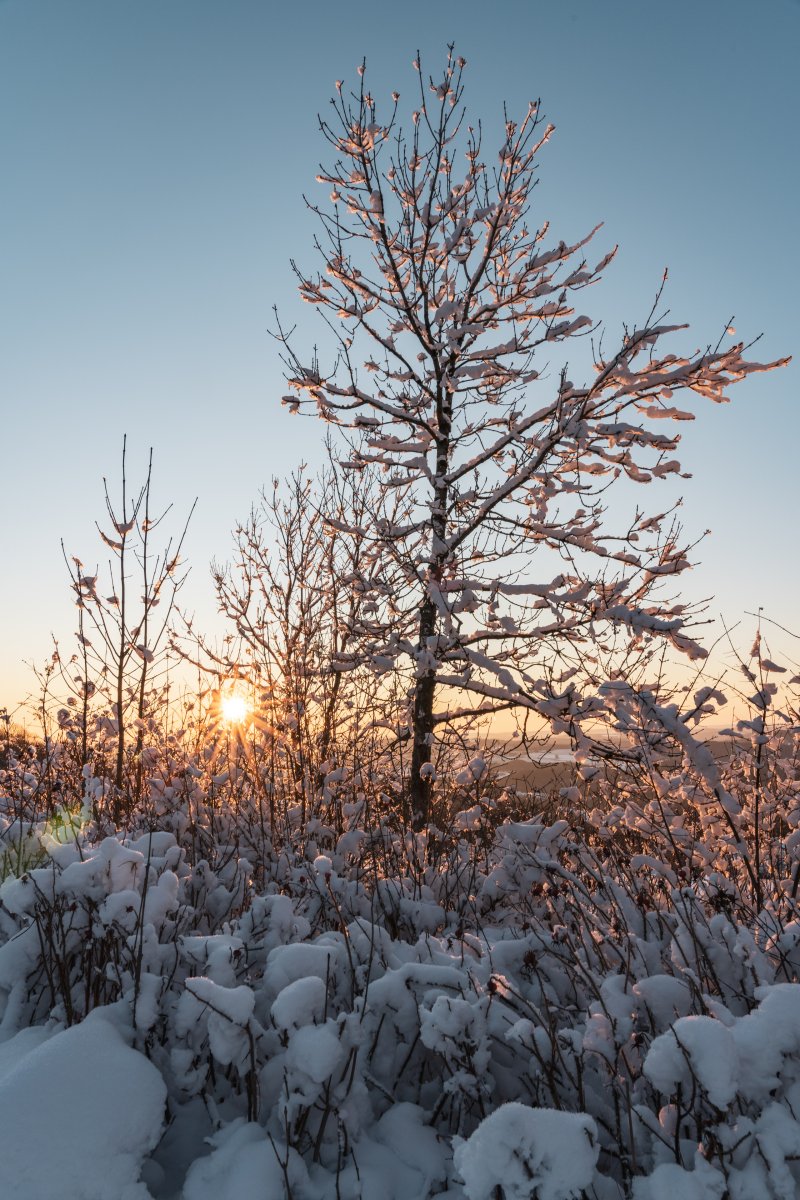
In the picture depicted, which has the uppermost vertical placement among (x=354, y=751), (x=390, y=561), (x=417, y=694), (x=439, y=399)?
(x=439, y=399)

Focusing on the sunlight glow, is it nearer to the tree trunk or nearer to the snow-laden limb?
the tree trunk

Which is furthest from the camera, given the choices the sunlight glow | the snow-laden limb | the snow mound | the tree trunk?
the sunlight glow

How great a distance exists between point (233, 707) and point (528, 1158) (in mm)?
6897

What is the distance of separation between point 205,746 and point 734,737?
634 cm

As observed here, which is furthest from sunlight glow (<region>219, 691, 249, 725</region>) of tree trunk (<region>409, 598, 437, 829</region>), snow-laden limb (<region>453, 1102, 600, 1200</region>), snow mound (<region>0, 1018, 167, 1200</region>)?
snow-laden limb (<region>453, 1102, 600, 1200</region>)

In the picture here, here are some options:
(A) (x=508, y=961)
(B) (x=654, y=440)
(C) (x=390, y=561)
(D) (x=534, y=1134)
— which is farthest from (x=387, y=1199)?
(C) (x=390, y=561)

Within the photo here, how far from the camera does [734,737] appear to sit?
10.3 feet

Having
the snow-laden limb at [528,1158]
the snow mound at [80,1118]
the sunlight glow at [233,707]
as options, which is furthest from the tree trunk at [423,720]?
the snow-laden limb at [528,1158]

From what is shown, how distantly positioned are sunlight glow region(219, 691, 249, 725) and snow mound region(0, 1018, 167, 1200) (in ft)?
18.8

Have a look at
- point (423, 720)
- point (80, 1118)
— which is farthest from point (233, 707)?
point (80, 1118)

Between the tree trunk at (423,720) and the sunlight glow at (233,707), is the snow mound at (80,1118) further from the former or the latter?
the sunlight glow at (233,707)

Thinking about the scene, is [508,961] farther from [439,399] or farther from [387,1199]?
[439,399]

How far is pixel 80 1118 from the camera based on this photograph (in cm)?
152

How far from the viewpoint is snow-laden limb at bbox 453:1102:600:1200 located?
1.18 meters
